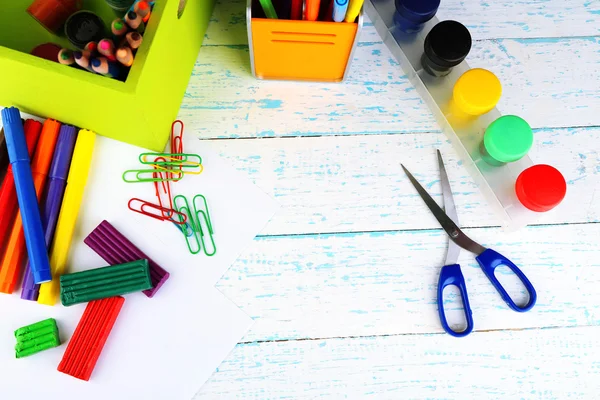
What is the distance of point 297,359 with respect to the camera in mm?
703

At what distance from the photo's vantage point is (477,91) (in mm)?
719

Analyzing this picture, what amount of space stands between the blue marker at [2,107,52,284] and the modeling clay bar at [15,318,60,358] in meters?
0.07

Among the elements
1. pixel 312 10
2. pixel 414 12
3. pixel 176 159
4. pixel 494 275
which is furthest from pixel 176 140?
pixel 494 275

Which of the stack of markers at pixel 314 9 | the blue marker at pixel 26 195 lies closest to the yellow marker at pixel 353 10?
the stack of markers at pixel 314 9

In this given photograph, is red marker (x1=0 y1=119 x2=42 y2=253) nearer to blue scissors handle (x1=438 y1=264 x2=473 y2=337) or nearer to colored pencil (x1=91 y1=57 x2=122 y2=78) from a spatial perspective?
colored pencil (x1=91 y1=57 x2=122 y2=78)

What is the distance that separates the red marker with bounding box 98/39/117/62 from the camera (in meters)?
0.60

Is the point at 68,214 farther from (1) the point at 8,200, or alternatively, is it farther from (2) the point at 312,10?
(2) the point at 312,10

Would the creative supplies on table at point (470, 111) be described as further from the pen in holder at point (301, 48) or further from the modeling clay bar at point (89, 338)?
the modeling clay bar at point (89, 338)

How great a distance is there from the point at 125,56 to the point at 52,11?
0.17 metres

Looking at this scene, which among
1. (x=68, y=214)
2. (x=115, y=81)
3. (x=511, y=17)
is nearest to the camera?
(x=115, y=81)

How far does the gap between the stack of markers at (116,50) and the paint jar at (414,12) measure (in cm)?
35

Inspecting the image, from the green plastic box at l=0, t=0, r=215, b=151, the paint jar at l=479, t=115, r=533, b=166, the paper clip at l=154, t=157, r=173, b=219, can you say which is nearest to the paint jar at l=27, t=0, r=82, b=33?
the green plastic box at l=0, t=0, r=215, b=151

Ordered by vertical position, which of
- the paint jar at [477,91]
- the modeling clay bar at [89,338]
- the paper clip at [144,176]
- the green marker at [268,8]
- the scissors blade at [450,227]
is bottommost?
the scissors blade at [450,227]

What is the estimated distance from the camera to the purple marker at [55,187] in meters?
0.69
